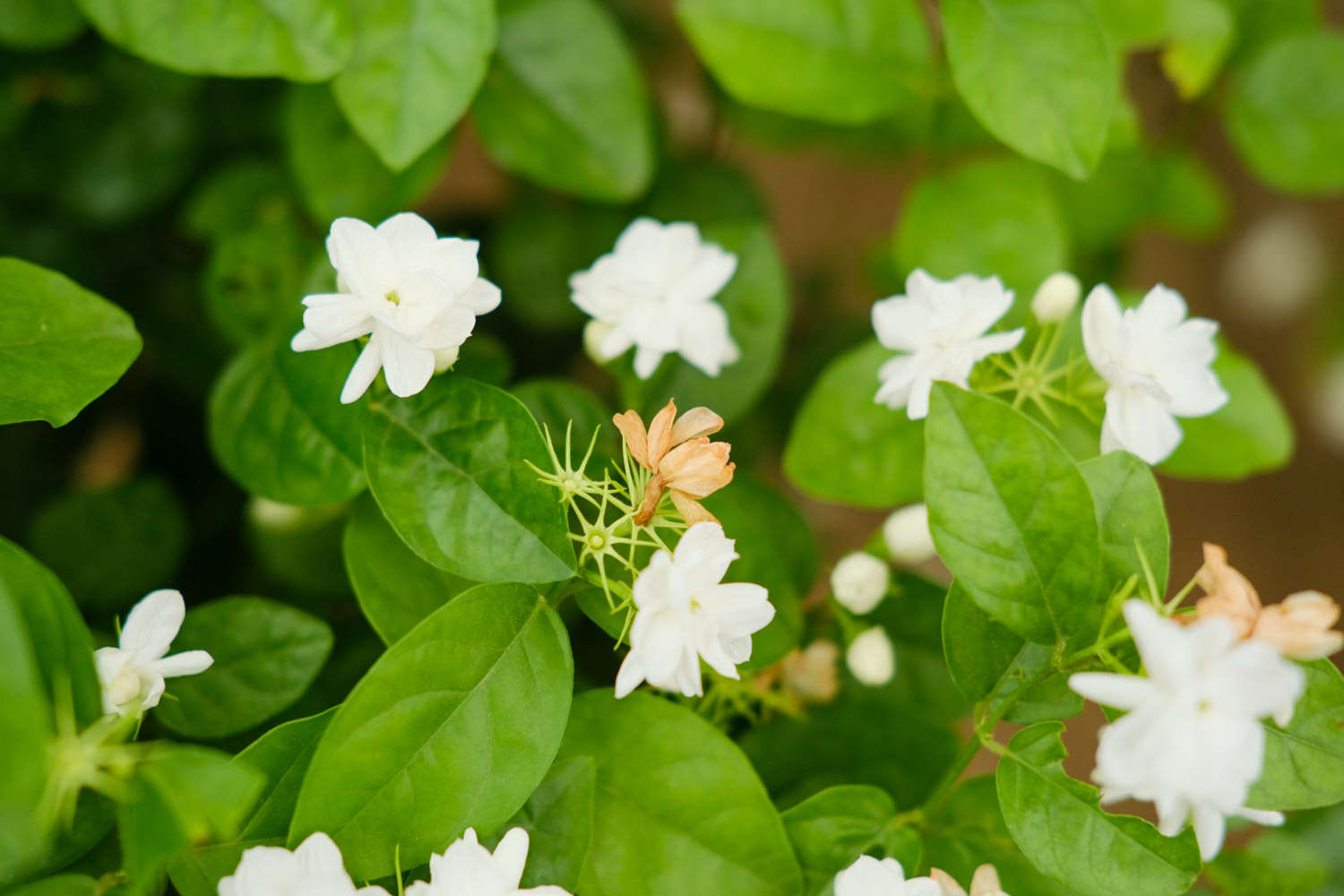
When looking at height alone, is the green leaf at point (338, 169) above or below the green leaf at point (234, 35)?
below

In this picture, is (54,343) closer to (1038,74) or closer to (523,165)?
(523,165)

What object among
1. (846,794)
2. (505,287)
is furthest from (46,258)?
(846,794)

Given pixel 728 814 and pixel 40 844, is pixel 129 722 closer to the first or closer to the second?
pixel 40 844

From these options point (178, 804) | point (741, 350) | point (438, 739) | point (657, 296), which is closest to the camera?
point (178, 804)

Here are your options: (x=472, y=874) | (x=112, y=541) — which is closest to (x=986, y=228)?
(x=472, y=874)

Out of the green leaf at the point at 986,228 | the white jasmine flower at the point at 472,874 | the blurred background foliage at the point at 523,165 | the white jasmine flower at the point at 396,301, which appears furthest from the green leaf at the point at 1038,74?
the white jasmine flower at the point at 472,874

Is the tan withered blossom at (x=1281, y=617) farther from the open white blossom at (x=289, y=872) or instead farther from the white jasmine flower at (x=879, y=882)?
the open white blossom at (x=289, y=872)

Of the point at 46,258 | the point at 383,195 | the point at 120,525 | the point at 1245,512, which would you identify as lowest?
the point at 1245,512
